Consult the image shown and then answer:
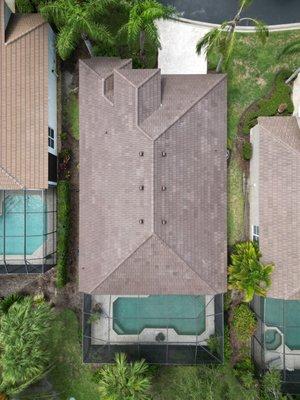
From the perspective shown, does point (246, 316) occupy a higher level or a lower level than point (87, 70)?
lower

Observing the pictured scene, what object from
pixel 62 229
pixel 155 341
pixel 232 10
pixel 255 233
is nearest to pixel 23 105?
pixel 62 229

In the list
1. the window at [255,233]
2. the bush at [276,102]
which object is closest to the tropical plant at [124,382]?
the window at [255,233]

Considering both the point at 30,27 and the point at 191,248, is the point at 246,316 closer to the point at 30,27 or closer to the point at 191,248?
the point at 191,248

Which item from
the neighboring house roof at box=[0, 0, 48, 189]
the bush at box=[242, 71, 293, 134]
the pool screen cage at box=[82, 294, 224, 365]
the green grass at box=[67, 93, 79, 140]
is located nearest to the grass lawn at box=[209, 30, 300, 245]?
the bush at box=[242, 71, 293, 134]

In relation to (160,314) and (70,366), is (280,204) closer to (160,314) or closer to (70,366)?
(160,314)

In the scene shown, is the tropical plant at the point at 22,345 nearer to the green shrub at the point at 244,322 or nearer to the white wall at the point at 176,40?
the green shrub at the point at 244,322

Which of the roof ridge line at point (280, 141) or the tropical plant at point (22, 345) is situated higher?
the roof ridge line at point (280, 141)

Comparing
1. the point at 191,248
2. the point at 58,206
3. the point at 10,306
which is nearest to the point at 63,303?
the point at 10,306
